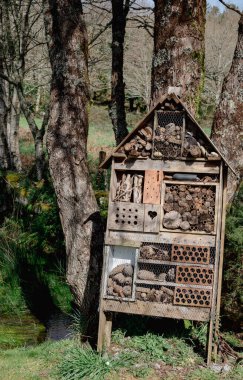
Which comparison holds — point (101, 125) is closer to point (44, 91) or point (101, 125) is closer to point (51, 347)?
point (44, 91)

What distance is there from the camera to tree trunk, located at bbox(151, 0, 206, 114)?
5965mm

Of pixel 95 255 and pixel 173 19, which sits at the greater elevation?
pixel 173 19

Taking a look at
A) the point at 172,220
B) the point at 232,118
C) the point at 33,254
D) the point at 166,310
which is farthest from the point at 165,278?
the point at 33,254

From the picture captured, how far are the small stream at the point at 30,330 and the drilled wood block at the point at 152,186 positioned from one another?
258 centimetres

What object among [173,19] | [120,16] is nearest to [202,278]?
[173,19]

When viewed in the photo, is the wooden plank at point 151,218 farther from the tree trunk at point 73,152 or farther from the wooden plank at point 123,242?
the tree trunk at point 73,152

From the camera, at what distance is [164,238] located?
16.9 ft

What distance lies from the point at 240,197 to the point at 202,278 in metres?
2.00

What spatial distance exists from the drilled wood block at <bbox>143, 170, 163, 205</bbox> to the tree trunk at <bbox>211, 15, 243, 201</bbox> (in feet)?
4.15

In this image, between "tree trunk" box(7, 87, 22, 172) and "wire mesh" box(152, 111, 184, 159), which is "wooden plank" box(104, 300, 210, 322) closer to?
"wire mesh" box(152, 111, 184, 159)

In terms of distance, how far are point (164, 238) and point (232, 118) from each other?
182cm

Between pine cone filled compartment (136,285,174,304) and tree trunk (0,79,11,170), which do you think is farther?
tree trunk (0,79,11,170)

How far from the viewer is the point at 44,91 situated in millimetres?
26062

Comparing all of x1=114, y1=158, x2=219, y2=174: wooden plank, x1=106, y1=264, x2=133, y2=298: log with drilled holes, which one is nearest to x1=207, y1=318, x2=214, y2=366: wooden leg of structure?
x1=106, y1=264, x2=133, y2=298: log with drilled holes
